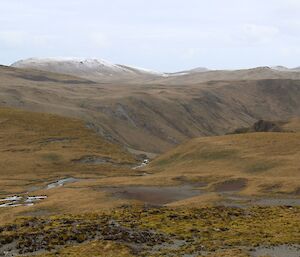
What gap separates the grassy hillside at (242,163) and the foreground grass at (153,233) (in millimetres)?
26207

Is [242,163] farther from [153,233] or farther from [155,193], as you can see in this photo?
[153,233]

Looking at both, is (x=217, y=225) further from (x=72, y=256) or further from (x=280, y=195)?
(x=280, y=195)

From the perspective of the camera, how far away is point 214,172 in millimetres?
104375

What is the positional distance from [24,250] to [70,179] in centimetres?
6600

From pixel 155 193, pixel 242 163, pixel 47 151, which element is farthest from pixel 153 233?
pixel 47 151

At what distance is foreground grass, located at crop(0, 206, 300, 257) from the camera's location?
134 ft

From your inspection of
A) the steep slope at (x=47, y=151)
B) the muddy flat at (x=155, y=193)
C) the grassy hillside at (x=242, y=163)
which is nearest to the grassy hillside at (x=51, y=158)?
the steep slope at (x=47, y=151)

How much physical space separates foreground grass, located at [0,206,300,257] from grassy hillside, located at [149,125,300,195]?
1032 inches

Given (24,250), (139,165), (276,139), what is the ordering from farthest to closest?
(139,165) → (276,139) → (24,250)

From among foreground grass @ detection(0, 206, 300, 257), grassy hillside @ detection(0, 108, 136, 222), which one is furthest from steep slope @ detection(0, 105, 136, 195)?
foreground grass @ detection(0, 206, 300, 257)

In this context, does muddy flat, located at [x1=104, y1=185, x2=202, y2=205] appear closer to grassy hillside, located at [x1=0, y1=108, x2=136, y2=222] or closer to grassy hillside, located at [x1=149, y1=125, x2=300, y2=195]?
grassy hillside, located at [x1=0, y1=108, x2=136, y2=222]

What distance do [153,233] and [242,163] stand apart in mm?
64430

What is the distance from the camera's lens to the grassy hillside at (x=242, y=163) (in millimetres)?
84062

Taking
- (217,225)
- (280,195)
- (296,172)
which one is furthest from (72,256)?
(296,172)
